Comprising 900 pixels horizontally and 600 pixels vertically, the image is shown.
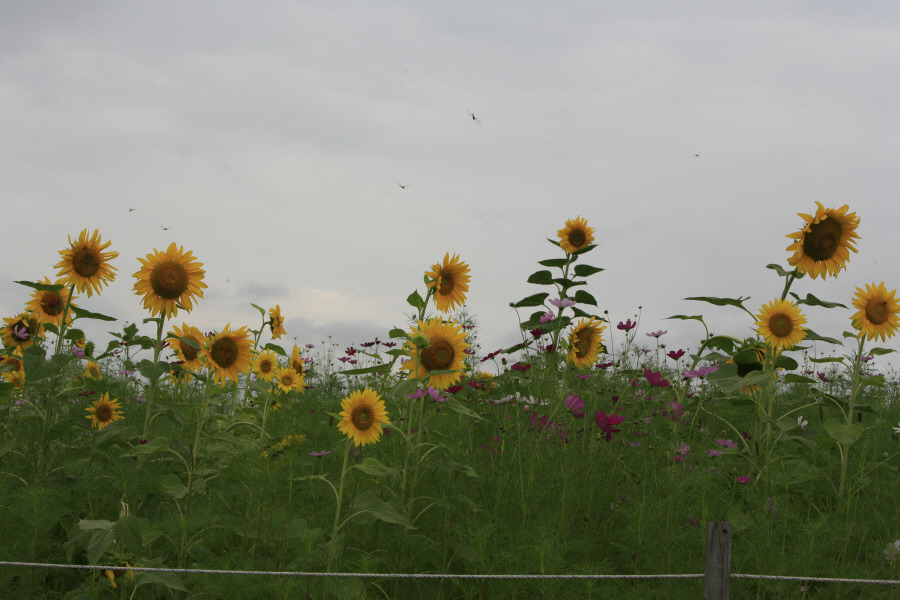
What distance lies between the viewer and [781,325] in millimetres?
3969

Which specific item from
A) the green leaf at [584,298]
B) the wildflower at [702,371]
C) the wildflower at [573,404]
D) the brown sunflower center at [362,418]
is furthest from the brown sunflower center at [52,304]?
the wildflower at [702,371]

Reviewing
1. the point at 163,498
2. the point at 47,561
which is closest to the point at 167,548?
the point at 163,498

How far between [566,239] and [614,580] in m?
2.49

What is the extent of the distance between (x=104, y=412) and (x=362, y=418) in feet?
7.08

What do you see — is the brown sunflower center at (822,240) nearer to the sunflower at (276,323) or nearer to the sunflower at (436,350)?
the sunflower at (436,350)

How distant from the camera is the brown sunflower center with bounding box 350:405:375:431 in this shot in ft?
10.8

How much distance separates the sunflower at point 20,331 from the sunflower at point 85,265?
753mm

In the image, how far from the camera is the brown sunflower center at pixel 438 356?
11.3ft

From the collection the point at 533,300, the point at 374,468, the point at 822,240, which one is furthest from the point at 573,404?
the point at 822,240

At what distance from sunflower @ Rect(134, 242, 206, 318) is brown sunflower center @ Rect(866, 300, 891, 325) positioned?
409 cm

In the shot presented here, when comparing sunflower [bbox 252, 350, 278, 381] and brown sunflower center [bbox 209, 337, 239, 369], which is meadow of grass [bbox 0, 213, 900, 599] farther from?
sunflower [bbox 252, 350, 278, 381]

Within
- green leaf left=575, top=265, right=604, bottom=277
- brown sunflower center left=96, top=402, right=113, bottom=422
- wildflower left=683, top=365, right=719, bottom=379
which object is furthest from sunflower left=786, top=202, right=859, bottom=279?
brown sunflower center left=96, top=402, right=113, bottom=422

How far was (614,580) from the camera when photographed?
3.20m

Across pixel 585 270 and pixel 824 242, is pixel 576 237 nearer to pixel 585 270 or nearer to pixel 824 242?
pixel 585 270
